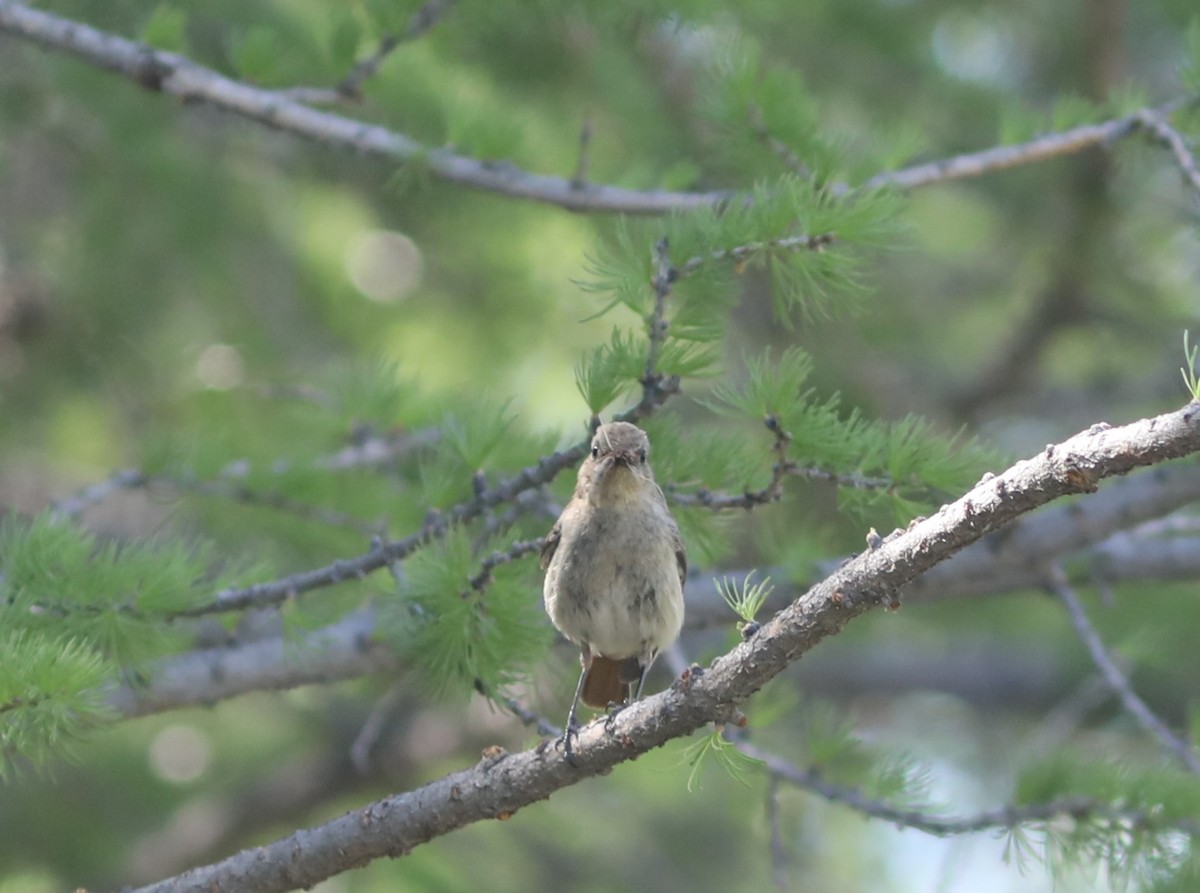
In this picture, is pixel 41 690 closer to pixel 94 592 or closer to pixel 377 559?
pixel 94 592

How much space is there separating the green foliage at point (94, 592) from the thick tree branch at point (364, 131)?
4.88ft

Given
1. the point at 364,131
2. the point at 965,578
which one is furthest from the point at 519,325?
the point at 965,578

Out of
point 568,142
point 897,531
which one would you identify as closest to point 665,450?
point 897,531

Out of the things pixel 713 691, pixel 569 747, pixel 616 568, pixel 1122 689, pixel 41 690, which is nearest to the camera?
pixel 713 691

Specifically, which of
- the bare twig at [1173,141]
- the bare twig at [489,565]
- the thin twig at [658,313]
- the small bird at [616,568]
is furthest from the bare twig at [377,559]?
the bare twig at [1173,141]

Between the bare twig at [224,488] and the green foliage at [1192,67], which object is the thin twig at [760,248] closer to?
the bare twig at [224,488]

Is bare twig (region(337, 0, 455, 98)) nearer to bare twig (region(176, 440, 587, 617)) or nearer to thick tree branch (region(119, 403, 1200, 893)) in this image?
bare twig (region(176, 440, 587, 617))

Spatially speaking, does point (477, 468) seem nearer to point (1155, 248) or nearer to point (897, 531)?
point (897, 531)

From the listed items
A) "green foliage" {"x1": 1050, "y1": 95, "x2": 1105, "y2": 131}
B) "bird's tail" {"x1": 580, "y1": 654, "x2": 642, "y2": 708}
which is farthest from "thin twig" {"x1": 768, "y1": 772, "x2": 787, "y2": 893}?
"green foliage" {"x1": 1050, "y1": 95, "x2": 1105, "y2": 131}

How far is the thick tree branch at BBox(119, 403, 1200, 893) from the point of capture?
2.06m

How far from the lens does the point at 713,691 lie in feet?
8.14

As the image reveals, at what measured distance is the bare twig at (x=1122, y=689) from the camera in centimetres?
384

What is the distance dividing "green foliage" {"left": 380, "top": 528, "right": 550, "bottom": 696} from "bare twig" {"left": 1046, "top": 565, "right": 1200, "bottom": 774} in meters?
1.79

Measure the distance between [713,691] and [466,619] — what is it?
833 millimetres
